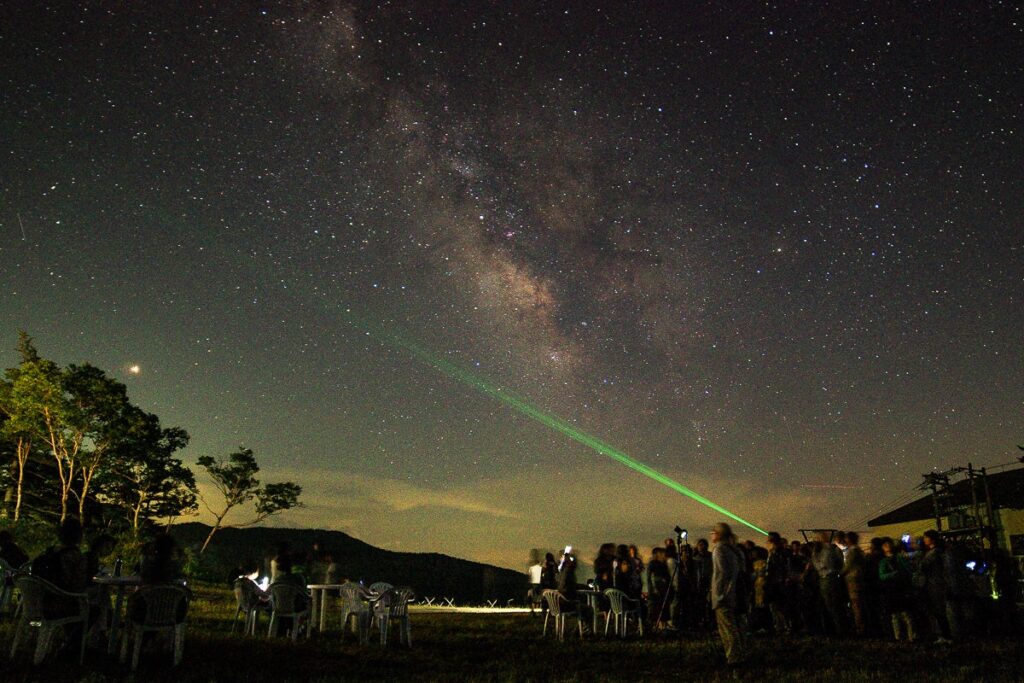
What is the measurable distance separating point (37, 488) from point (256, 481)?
893 cm

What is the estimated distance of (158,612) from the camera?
781cm

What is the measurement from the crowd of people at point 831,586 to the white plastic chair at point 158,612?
5961 millimetres

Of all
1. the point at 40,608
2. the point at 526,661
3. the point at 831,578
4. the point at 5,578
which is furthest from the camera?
the point at 831,578

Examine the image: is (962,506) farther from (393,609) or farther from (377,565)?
(377,565)

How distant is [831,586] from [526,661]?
6.20 metres

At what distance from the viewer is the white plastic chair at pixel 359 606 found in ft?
34.9

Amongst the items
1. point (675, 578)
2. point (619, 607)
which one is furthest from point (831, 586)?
point (619, 607)

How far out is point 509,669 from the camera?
823 cm

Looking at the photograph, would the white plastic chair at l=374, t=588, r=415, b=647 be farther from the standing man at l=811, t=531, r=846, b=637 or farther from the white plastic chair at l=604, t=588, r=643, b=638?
the standing man at l=811, t=531, r=846, b=637

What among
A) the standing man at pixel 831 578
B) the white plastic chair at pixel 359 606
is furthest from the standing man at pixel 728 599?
the white plastic chair at pixel 359 606

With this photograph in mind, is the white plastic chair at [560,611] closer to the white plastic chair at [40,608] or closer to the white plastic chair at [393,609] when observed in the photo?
the white plastic chair at [393,609]

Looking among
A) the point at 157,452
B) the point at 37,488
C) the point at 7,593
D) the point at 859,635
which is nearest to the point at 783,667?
the point at 859,635

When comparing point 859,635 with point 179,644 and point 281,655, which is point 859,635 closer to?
point 281,655

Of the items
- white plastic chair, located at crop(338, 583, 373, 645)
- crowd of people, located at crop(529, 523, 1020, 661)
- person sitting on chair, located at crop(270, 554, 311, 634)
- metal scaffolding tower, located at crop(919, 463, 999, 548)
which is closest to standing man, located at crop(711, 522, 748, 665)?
crowd of people, located at crop(529, 523, 1020, 661)
